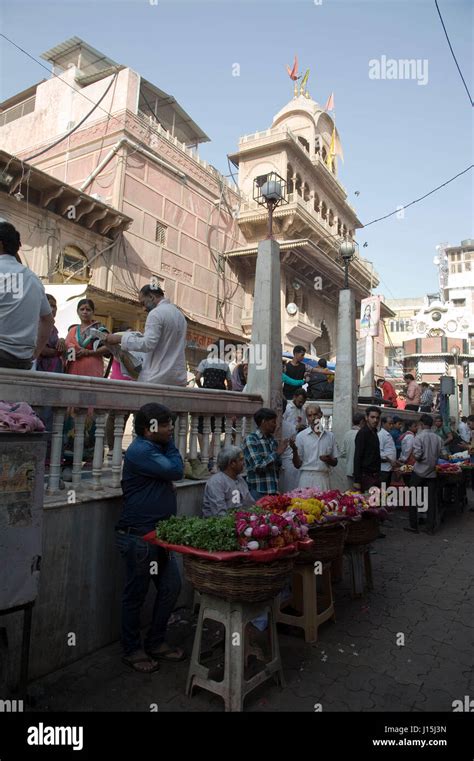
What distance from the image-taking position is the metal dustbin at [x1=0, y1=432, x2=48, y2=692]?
2.53 m

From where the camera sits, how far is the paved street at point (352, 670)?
10.1ft

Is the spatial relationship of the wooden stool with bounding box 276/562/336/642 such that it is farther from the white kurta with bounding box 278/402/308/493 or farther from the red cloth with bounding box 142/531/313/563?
the white kurta with bounding box 278/402/308/493

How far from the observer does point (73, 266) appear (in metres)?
14.2

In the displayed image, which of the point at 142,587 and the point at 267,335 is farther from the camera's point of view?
the point at 267,335

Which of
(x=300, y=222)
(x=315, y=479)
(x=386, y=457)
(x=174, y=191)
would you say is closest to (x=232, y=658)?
(x=315, y=479)

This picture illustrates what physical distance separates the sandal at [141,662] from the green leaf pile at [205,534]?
3.24ft

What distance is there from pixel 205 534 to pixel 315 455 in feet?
12.5

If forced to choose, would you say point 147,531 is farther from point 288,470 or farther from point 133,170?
point 133,170

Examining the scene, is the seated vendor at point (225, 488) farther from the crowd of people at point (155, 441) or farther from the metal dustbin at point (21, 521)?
the metal dustbin at point (21, 521)

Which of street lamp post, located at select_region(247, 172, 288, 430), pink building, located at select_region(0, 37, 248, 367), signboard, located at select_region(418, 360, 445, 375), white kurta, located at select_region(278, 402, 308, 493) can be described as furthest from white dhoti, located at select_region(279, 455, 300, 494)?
signboard, located at select_region(418, 360, 445, 375)

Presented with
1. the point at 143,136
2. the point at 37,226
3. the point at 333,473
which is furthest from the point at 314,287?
the point at 333,473
